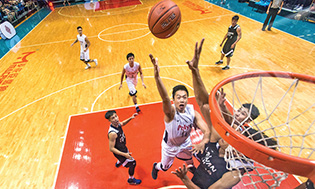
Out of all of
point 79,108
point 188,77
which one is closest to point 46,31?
point 79,108

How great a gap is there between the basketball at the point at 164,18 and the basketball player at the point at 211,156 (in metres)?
1.50

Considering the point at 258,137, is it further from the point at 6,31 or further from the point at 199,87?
the point at 6,31

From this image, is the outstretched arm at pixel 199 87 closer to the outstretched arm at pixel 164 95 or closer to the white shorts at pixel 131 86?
the outstretched arm at pixel 164 95

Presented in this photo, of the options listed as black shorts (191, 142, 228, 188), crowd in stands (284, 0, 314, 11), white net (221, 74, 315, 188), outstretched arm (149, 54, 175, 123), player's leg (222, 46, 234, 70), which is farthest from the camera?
crowd in stands (284, 0, 314, 11)

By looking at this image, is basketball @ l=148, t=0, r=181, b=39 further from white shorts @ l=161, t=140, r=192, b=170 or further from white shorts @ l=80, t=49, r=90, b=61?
white shorts @ l=80, t=49, r=90, b=61

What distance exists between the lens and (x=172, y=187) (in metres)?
3.03

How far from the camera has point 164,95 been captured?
206cm

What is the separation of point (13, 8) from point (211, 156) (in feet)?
60.6

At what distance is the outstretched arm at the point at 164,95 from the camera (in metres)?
1.94

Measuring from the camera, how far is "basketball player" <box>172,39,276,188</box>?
72.1 inches

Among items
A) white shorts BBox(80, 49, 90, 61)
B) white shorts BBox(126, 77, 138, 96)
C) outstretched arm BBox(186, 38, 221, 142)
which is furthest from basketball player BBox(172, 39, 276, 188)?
white shorts BBox(80, 49, 90, 61)

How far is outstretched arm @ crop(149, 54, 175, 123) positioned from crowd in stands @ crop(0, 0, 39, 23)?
612 inches

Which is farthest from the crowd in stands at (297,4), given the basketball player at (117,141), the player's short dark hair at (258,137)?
the basketball player at (117,141)

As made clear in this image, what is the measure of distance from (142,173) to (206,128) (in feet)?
5.42
